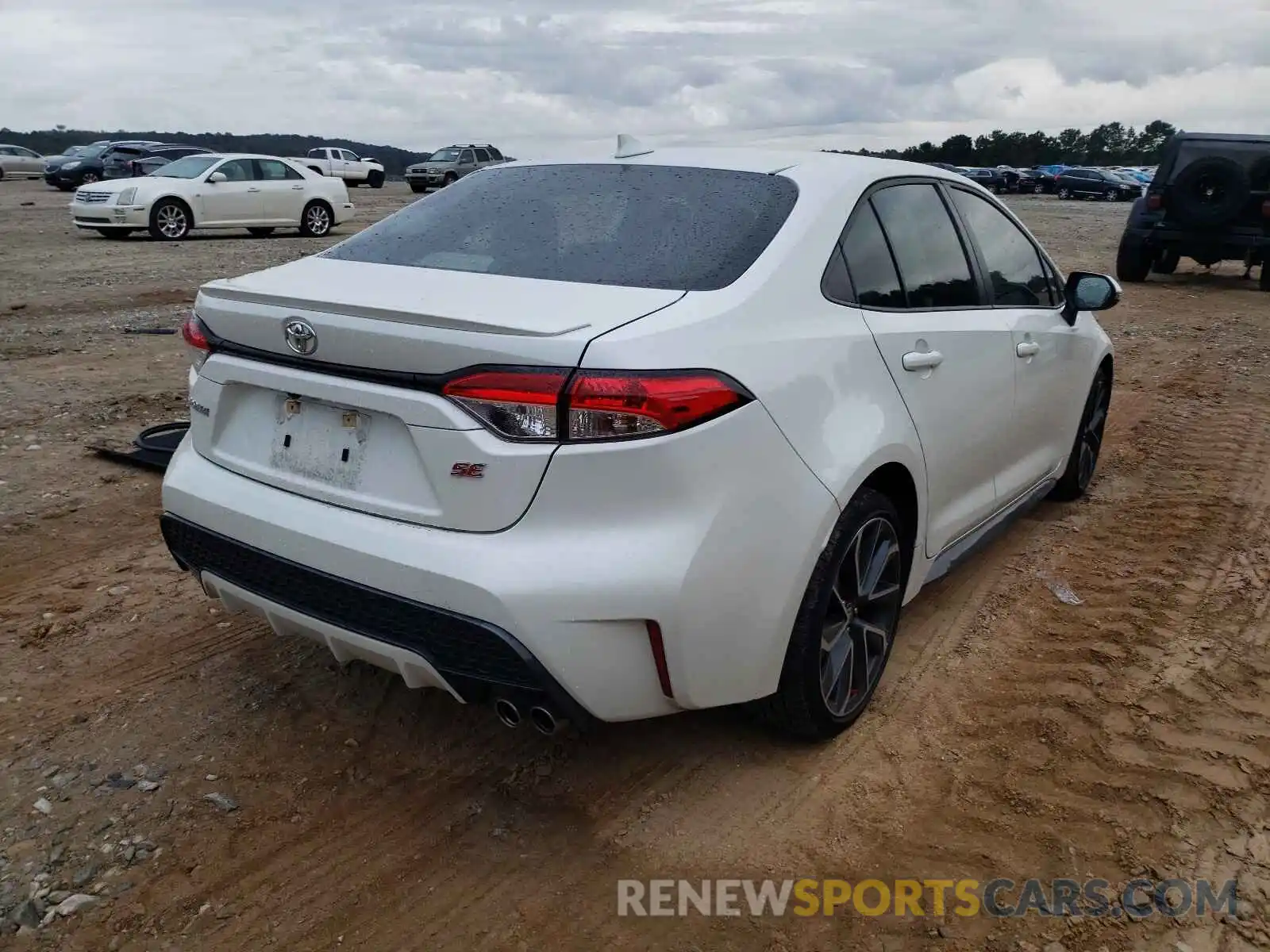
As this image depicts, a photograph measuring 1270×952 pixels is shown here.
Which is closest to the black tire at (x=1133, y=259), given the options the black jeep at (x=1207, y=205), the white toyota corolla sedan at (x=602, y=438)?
the black jeep at (x=1207, y=205)

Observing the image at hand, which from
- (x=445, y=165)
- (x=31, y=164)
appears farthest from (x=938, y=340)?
(x=31, y=164)

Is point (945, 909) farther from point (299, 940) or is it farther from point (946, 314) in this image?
point (946, 314)

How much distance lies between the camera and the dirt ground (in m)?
2.40

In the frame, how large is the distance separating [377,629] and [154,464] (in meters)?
3.40

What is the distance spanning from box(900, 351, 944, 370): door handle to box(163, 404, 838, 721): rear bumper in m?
0.66

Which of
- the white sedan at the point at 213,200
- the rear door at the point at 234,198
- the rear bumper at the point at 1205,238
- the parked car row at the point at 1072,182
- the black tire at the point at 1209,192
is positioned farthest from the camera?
the parked car row at the point at 1072,182

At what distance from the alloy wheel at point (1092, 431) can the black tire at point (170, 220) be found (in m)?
15.7

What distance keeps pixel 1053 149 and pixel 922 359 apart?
9078 centimetres

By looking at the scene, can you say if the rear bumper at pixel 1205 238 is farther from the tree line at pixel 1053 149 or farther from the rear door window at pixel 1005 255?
the tree line at pixel 1053 149

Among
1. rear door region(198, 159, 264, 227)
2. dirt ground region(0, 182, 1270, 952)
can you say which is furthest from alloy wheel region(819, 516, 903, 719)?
rear door region(198, 159, 264, 227)

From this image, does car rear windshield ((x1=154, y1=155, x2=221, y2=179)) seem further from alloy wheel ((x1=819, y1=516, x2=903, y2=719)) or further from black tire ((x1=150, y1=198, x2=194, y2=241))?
alloy wheel ((x1=819, y1=516, x2=903, y2=719))

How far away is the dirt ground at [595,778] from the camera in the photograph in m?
2.40

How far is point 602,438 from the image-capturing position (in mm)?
2283

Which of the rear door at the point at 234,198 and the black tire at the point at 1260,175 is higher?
the black tire at the point at 1260,175
